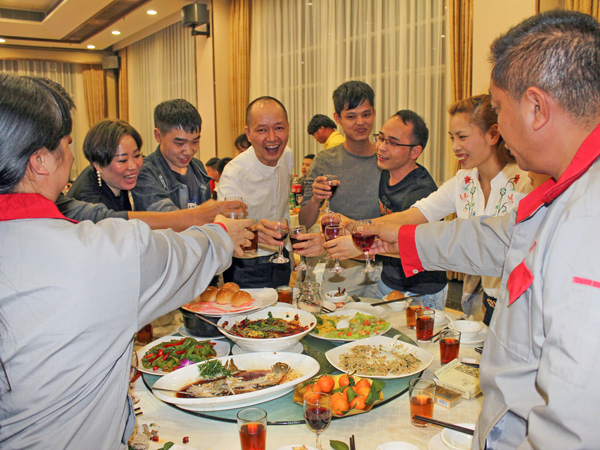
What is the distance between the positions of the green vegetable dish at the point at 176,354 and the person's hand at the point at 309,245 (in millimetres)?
676

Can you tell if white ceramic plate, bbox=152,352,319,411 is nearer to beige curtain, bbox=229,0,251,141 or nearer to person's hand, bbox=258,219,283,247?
person's hand, bbox=258,219,283,247

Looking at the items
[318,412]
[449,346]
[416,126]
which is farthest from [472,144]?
[318,412]

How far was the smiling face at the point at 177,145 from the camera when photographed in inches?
117

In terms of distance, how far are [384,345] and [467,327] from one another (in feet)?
1.47

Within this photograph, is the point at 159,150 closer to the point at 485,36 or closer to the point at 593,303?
the point at 593,303

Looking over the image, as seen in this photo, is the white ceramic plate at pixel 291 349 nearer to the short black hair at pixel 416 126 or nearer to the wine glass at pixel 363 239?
the wine glass at pixel 363 239

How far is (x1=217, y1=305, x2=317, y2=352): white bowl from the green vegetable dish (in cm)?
10

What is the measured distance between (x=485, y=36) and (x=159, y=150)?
11.9 ft

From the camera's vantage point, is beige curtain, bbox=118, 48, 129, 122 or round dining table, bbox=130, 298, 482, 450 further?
beige curtain, bbox=118, 48, 129, 122

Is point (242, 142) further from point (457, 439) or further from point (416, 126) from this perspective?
point (457, 439)

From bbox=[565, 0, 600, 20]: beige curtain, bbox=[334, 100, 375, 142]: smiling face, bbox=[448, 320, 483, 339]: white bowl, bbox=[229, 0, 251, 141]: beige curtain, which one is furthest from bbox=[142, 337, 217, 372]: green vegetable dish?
bbox=[229, 0, 251, 141]: beige curtain

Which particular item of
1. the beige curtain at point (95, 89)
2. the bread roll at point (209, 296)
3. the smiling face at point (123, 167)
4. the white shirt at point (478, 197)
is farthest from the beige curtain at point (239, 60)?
the bread roll at point (209, 296)

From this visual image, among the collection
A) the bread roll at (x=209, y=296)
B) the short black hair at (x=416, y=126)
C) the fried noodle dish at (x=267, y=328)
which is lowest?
the fried noodle dish at (x=267, y=328)

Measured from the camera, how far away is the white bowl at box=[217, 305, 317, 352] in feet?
5.69
